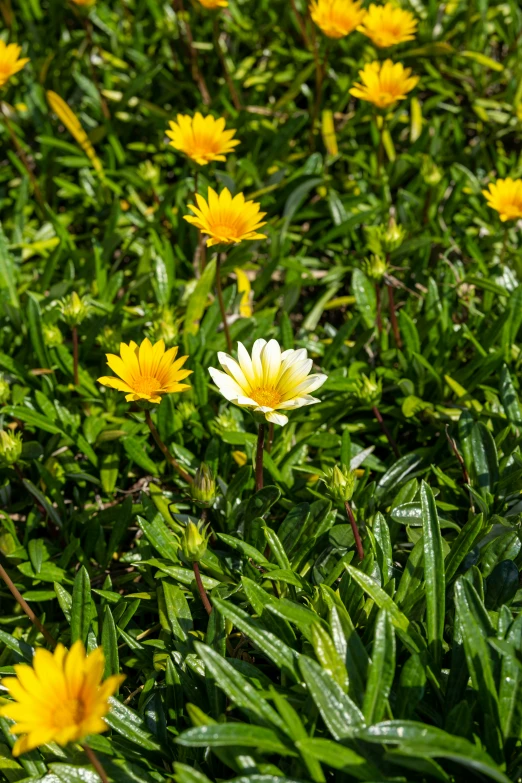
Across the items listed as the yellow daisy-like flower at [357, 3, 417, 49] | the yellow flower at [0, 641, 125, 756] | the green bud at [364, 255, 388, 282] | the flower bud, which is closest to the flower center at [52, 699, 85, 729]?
the yellow flower at [0, 641, 125, 756]

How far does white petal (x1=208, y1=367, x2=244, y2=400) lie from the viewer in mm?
1696

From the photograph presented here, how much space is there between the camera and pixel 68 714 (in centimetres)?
128

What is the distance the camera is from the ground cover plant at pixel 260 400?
4.83ft

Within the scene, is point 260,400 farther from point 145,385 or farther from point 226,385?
point 145,385

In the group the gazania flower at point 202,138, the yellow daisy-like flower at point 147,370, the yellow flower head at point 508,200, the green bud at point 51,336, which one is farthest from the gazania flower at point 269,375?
the yellow flower head at point 508,200

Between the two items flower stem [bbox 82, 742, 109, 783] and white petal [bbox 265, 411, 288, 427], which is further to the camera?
white petal [bbox 265, 411, 288, 427]

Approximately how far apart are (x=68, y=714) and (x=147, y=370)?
0.85 meters

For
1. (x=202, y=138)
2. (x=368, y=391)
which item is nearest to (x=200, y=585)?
(x=368, y=391)

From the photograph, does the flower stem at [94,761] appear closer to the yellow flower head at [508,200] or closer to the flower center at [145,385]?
the flower center at [145,385]

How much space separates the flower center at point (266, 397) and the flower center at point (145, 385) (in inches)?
9.1

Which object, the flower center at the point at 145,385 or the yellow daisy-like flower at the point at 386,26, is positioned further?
the yellow daisy-like flower at the point at 386,26

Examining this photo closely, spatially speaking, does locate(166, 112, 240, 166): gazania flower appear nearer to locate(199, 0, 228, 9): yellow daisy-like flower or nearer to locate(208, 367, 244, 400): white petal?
locate(199, 0, 228, 9): yellow daisy-like flower

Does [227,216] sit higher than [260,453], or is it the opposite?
[227,216]

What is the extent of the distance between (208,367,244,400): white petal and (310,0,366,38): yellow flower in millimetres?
1750
